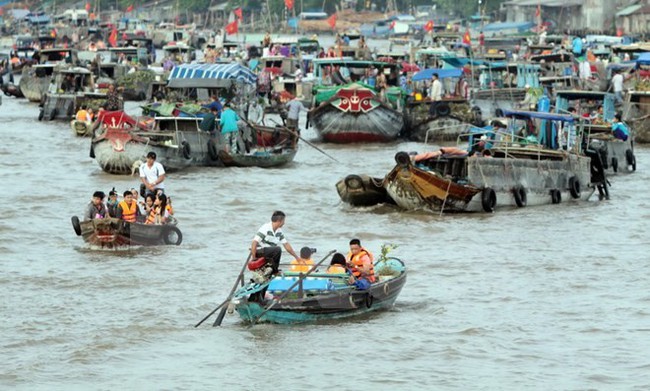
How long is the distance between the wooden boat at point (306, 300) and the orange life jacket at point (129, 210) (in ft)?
16.5

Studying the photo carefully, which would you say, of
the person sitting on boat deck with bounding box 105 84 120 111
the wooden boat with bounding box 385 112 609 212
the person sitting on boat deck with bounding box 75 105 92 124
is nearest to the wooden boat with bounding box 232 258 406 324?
the wooden boat with bounding box 385 112 609 212

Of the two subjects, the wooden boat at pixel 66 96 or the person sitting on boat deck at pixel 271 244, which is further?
the wooden boat at pixel 66 96

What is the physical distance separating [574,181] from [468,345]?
12.2 m

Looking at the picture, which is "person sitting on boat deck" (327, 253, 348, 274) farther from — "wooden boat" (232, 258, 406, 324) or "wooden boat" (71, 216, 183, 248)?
"wooden boat" (71, 216, 183, 248)

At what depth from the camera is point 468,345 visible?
66.5 feet

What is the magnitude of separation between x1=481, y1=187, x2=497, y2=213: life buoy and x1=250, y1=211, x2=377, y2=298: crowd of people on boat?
9425 mm

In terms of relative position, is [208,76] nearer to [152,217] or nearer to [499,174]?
[499,174]

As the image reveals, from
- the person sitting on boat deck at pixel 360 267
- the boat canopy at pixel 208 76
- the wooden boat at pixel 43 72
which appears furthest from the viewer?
the wooden boat at pixel 43 72

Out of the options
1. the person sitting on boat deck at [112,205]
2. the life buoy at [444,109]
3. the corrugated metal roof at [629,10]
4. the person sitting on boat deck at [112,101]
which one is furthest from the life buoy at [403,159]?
the corrugated metal roof at [629,10]

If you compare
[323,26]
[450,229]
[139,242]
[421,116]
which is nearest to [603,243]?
[450,229]

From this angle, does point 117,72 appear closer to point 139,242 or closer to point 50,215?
point 50,215

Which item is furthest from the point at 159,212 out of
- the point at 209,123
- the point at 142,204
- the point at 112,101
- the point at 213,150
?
the point at 112,101

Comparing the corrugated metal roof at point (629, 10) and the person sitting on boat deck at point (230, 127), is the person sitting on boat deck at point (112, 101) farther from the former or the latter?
the corrugated metal roof at point (629, 10)

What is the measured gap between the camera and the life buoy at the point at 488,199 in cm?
3005
